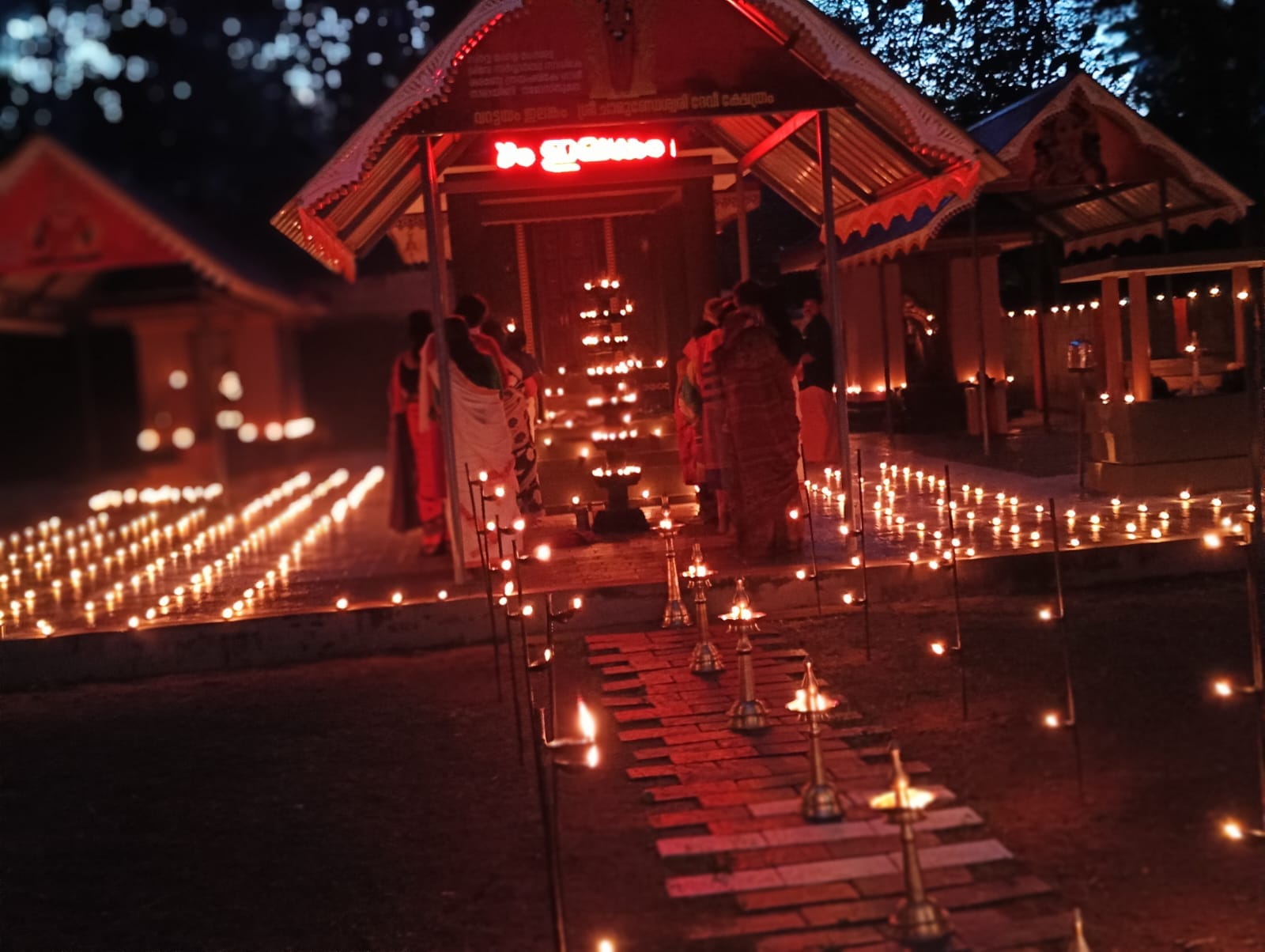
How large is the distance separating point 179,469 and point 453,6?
10232mm

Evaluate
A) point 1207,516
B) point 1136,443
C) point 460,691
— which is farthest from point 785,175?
point 460,691

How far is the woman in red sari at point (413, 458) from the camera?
1172cm

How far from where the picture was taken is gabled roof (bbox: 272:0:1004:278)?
362 inches

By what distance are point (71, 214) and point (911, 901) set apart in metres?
15.7

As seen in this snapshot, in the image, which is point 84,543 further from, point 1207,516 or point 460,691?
point 1207,516

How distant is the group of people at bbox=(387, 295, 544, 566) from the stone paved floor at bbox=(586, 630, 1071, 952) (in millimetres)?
2904

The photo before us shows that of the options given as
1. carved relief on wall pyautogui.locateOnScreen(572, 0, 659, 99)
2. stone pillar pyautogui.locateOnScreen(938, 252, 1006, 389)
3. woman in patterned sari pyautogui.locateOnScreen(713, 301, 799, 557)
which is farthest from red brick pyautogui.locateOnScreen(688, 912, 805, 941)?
stone pillar pyautogui.locateOnScreen(938, 252, 1006, 389)

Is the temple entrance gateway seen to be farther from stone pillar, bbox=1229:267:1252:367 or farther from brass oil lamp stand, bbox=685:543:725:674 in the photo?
stone pillar, bbox=1229:267:1252:367

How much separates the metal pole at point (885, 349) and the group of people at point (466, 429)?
5596 millimetres

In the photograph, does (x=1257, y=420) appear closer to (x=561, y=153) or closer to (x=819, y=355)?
(x=819, y=355)

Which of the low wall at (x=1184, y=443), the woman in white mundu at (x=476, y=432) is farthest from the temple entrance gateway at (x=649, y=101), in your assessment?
the low wall at (x=1184, y=443)

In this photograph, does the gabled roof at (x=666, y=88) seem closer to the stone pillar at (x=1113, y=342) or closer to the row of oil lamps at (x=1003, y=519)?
the row of oil lamps at (x=1003, y=519)

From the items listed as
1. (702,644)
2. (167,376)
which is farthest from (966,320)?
(167,376)

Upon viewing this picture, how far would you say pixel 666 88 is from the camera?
9750 mm
